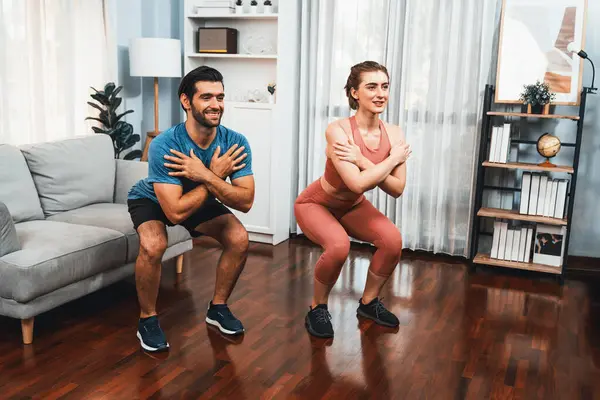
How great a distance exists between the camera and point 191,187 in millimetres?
3088

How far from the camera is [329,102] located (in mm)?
4953

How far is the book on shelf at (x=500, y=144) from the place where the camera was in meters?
4.29

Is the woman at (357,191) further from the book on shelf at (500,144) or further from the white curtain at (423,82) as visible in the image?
the white curtain at (423,82)

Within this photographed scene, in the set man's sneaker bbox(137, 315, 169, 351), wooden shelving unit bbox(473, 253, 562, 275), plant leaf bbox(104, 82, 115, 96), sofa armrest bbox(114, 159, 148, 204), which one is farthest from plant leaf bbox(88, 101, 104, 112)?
wooden shelving unit bbox(473, 253, 562, 275)

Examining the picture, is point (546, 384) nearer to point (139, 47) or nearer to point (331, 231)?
point (331, 231)

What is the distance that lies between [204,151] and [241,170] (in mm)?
191

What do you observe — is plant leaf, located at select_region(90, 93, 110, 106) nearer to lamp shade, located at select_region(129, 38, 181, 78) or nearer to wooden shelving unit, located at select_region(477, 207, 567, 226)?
lamp shade, located at select_region(129, 38, 181, 78)

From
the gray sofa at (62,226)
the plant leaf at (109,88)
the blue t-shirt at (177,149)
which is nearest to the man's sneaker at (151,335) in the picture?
the gray sofa at (62,226)

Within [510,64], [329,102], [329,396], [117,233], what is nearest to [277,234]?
[329,102]

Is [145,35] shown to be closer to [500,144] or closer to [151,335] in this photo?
[500,144]

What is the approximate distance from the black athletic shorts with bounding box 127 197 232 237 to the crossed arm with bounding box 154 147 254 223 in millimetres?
144

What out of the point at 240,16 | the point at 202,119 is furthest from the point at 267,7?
the point at 202,119

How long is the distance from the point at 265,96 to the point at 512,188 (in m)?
1.90

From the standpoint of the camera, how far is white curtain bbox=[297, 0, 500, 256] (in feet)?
14.9
